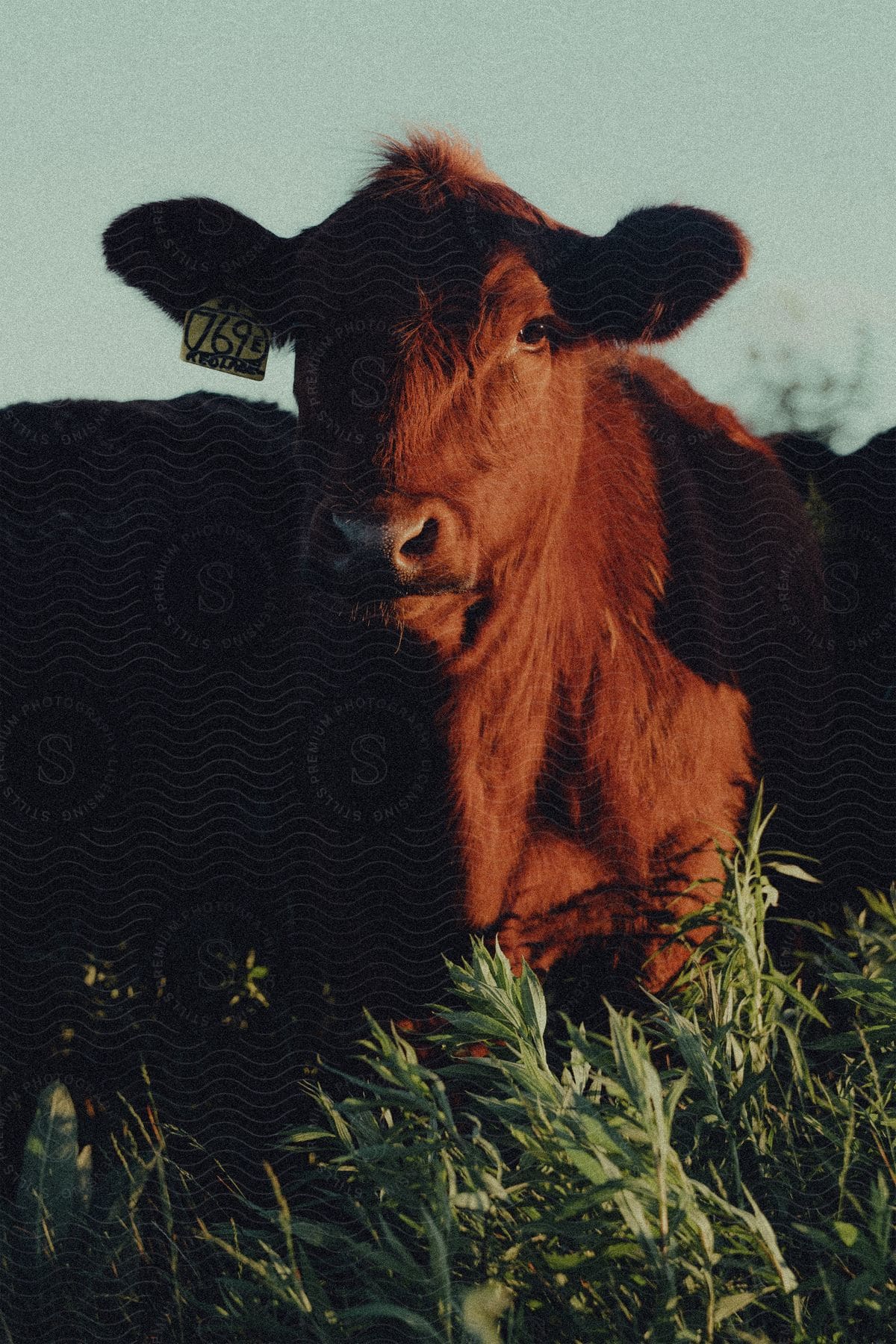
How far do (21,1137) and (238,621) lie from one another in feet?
4.71

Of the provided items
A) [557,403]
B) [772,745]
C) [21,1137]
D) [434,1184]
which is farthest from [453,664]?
[21,1137]

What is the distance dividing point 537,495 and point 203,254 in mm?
1005

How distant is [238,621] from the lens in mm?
3068

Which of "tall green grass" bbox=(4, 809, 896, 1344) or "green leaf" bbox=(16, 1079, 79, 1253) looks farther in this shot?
"green leaf" bbox=(16, 1079, 79, 1253)

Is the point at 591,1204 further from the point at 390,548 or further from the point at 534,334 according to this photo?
the point at 534,334

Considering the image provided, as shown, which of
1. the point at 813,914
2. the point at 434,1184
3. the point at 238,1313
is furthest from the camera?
the point at 813,914

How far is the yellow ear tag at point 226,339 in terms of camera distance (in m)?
2.86

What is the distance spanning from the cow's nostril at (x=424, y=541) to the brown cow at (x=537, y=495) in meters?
0.08

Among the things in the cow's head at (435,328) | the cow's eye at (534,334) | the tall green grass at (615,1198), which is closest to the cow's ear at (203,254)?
the cow's head at (435,328)

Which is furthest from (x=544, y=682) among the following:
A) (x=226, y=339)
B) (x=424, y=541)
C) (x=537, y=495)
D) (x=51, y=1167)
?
(x=51, y=1167)

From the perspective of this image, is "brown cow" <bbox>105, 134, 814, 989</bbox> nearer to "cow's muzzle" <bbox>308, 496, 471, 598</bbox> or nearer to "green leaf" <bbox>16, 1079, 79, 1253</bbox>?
"cow's muzzle" <bbox>308, 496, 471, 598</bbox>

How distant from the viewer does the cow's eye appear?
2619 mm

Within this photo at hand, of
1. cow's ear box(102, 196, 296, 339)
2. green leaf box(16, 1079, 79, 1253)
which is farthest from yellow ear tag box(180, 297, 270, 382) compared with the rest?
green leaf box(16, 1079, 79, 1253)

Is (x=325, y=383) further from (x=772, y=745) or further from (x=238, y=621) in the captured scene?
(x=772, y=745)
